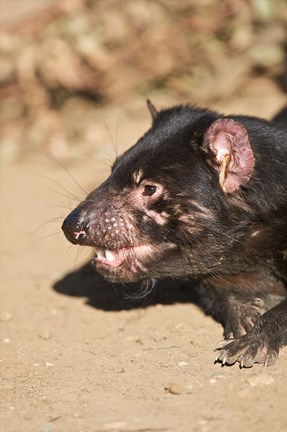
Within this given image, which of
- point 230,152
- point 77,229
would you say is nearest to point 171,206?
point 230,152

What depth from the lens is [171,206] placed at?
4656 millimetres

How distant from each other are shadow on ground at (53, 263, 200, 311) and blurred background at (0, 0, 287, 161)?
10.2ft

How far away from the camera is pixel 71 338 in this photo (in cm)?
538

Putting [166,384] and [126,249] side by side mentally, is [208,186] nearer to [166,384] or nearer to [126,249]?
[126,249]

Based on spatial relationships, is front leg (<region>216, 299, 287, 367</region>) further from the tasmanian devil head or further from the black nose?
the black nose

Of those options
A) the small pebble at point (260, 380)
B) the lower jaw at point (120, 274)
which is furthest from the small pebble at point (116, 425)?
the lower jaw at point (120, 274)

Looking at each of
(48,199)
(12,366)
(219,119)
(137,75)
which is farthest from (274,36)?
(12,366)

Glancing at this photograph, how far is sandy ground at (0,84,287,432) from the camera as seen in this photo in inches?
158

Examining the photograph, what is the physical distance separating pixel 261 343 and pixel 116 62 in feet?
18.9

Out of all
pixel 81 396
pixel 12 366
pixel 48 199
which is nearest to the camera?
pixel 81 396

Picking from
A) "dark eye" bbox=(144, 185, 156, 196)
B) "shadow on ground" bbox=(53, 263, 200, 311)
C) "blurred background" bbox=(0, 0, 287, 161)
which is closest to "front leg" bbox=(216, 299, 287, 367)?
"dark eye" bbox=(144, 185, 156, 196)

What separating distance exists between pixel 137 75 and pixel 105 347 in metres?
5.24

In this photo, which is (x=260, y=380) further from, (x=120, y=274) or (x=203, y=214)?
(x=120, y=274)

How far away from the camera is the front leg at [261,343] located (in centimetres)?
448
